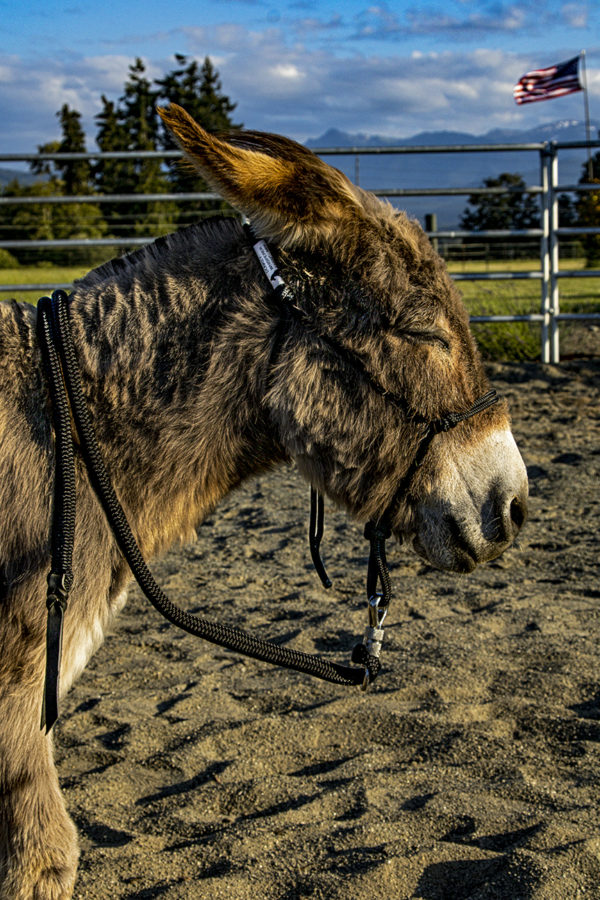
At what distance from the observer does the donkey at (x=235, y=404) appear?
5.97 feet

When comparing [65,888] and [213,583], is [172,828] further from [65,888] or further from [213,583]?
[213,583]

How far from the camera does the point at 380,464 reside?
6.61 feet

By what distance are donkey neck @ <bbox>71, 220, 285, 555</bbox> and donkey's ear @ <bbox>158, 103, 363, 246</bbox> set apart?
0.16 metres

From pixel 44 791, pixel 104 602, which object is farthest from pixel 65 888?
pixel 104 602

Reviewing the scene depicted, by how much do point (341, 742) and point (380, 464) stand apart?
1515 mm

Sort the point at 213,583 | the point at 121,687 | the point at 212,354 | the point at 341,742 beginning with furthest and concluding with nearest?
1. the point at 213,583
2. the point at 121,687
3. the point at 341,742
4. the point at 212,354

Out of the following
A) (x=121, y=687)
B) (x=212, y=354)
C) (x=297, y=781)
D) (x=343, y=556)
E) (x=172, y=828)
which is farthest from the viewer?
(x=343, y=556)

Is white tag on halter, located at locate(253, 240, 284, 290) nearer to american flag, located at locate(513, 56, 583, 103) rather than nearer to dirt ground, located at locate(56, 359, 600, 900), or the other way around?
dirt ground, located at locate(56, 359, 600, 900)

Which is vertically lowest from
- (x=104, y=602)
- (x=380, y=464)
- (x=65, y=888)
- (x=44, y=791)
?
(x=65, y=888)

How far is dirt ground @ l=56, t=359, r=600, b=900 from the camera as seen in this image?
2.35m

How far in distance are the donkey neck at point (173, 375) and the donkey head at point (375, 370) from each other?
9 centimetres

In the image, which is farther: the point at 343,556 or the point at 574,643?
the point at 343,556

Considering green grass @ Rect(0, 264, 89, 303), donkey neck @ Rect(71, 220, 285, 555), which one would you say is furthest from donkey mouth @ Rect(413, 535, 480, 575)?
green grass @ Rect(0, 264, 89, 303)

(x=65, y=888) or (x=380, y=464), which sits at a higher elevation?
(x=380, y=464)
